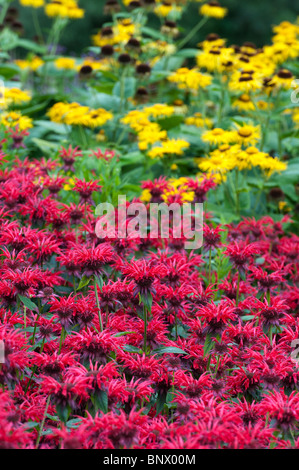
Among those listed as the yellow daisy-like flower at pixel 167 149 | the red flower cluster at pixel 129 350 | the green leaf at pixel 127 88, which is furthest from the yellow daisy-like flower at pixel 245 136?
the green leaf at pixel 127 88

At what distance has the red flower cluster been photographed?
52.9 inches

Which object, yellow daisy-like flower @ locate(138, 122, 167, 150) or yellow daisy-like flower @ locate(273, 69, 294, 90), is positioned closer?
yellow daisy-like flower @ locate(138, 122, 167, 150)

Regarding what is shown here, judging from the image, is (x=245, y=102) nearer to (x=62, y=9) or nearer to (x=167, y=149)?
(x=167, y=149)

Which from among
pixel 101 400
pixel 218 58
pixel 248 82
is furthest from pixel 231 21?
pixel 101 400

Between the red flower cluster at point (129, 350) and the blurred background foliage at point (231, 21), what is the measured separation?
33.3 ft

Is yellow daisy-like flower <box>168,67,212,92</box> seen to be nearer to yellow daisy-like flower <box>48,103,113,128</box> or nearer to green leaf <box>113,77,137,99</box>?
green leaf <box>113,77,137,99</box>

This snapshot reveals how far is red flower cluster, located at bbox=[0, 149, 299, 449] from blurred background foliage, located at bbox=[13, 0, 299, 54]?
400 inches

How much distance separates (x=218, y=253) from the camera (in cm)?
236

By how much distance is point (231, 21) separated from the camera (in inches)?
472

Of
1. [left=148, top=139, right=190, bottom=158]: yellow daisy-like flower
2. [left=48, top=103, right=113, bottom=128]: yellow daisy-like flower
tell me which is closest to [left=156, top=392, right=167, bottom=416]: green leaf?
[left=148, top=139, right=190, bottom=158]: yellow daisy-like flower

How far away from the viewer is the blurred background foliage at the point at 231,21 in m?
11.6

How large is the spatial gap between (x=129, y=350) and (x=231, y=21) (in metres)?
11.5

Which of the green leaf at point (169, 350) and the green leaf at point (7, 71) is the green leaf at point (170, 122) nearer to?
the green leaf at point (7, 71)

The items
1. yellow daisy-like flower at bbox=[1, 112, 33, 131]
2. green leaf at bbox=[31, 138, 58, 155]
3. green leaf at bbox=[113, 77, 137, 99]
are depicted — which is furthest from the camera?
green leaf at bbox=[113, 77, 137, 99]
